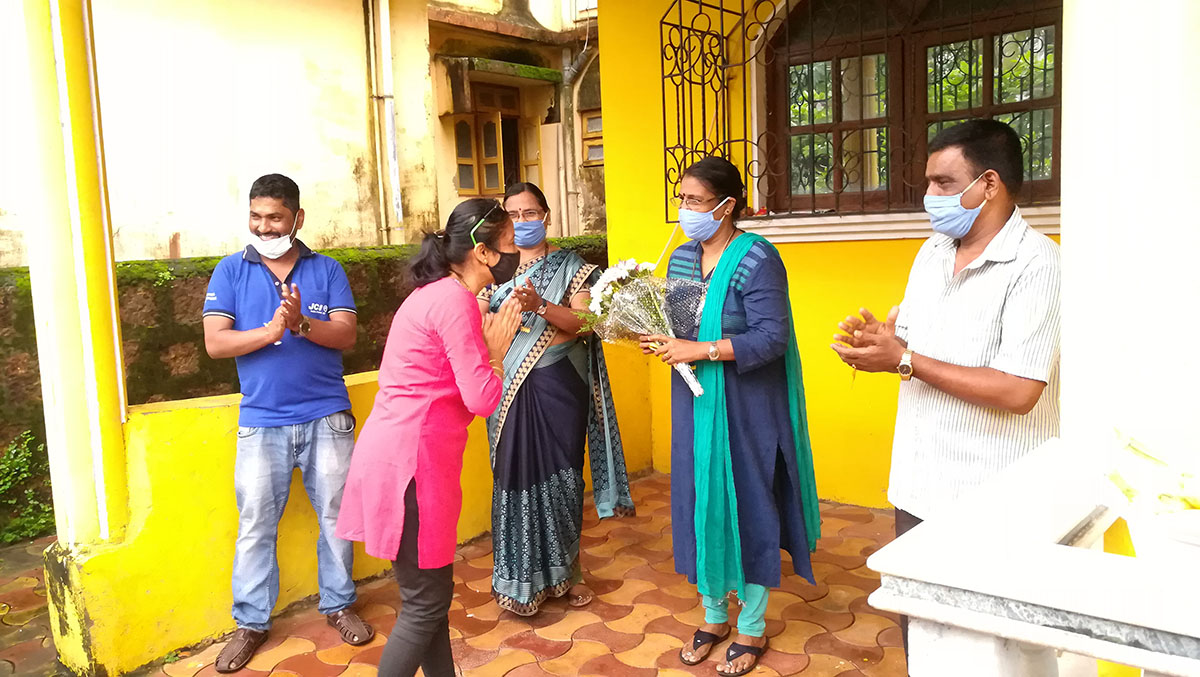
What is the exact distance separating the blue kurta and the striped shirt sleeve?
0.91 m

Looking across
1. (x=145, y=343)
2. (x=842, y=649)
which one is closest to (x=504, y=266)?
(x=842, y=649)

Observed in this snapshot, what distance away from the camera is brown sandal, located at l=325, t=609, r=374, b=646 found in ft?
11.5

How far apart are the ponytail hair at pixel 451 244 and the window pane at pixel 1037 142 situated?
107 inches

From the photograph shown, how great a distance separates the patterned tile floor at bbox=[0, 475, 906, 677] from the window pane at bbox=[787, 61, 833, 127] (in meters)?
2.19

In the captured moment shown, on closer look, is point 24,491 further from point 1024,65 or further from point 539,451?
point 1024,65

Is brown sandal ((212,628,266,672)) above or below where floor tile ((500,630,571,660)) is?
above

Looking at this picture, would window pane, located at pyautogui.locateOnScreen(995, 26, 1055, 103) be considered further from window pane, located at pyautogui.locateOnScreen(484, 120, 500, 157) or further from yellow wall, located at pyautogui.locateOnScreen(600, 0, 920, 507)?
window pane, located at pyautogui.locateOnScreen(484, 120, 500, 157)

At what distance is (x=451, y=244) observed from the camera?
2.75 metres

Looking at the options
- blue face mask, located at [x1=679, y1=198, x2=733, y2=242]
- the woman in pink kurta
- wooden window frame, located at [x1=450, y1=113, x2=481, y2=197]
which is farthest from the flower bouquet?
wooden window frame, located at [x1=450, y1=113, x2=481, y2=197]

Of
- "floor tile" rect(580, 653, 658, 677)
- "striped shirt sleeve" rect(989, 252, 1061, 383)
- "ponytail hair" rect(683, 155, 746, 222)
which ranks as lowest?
"floor tile" rect(580, 653, 658, 677)

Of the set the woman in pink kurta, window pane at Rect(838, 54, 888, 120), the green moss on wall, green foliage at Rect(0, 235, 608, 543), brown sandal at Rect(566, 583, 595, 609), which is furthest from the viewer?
the green moss on wall

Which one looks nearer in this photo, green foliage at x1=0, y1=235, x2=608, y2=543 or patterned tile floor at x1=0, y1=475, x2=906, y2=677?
patterned tile floor at x1=0, y1=475, x2=906, y2=677

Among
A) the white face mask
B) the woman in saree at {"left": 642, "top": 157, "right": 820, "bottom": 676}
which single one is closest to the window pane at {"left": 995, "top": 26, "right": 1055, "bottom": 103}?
the woman in saree at {"left": 642, "top": 157, "right": 820, "bottom": 676}

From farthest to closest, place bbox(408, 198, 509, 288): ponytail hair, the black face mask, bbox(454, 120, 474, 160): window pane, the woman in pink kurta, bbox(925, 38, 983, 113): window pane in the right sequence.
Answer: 1. bbox(454, 120, 474, 160): window pane
2. bbox(925, 38, 983, 113): window pane
3. the black face mask
4. bbox(408, 198, 509, 288): ponytail hair
5. the woman in pink kurta
